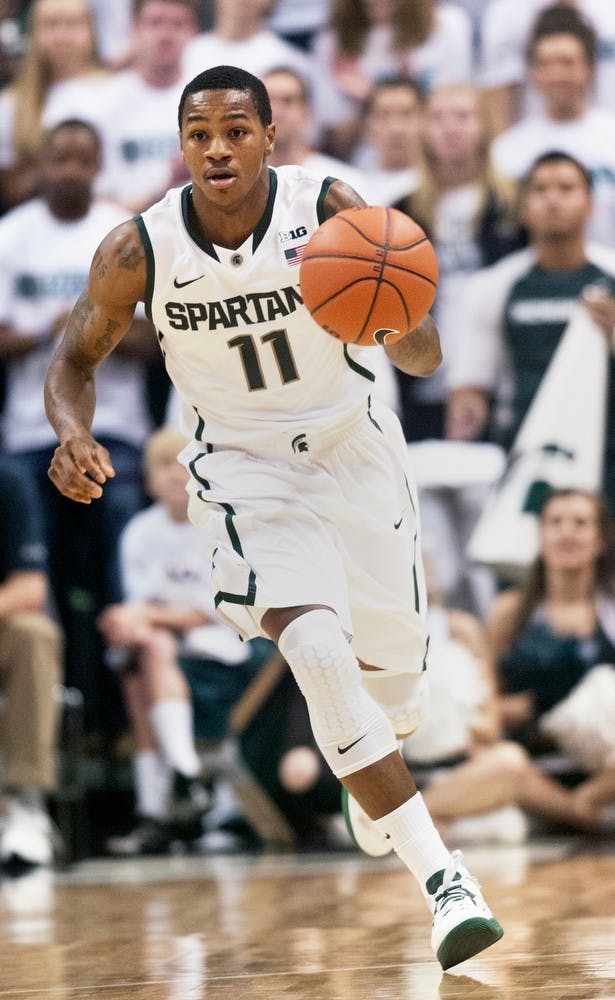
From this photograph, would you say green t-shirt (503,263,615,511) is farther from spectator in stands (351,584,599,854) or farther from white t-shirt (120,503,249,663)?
white t-shirt (120,503,249,663)

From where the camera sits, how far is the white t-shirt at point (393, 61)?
8883 mm

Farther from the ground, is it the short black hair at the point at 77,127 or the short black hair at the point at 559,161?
the short black hair at the point at 77,127

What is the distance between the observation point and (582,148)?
8.53m

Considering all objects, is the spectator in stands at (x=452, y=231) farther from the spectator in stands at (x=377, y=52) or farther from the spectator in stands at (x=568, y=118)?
the spectator in stands at (x=377, y=52)

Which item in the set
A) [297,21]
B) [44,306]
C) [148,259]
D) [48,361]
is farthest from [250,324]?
[297,21]

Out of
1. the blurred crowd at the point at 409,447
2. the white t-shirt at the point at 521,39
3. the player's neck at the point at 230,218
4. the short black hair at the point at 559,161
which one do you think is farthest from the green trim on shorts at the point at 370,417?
the white t-shirt at the point at 521,39

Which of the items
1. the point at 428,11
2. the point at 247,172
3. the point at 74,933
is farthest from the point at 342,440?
the point at 428,11

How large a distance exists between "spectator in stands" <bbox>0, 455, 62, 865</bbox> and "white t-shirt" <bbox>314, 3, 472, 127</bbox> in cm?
Result: 304

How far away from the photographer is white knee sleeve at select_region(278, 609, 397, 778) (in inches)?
157

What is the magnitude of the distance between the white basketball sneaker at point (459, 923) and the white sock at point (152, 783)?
14.1 feet

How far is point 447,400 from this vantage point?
27.5 ft

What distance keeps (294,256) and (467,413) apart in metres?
4.00

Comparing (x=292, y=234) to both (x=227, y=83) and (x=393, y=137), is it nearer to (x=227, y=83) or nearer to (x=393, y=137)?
(x=227, y=83)

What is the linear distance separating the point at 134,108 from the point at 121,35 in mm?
652
